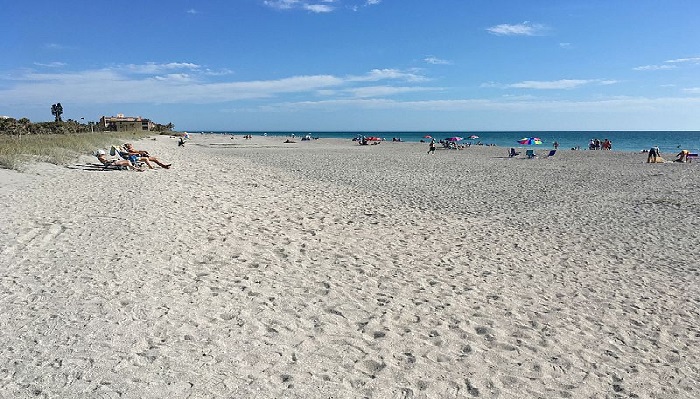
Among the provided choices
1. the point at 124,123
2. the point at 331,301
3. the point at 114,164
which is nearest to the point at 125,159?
the point at 114,164

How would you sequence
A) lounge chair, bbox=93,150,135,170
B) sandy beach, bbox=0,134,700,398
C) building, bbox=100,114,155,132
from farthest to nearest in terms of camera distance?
1. building, bbox=100,114,155,132
2. lounge chair, bbox=93,150,135,170
3. sandy beach, bbox=0,134,700,398

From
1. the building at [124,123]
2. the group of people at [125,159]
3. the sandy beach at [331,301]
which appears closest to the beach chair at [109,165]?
the group of people at [125,159]

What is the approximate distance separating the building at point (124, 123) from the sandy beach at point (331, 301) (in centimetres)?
5608

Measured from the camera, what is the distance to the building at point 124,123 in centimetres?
6134

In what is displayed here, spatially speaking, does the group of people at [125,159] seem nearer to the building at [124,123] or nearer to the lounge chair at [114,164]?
the lounge chair at [114,164]

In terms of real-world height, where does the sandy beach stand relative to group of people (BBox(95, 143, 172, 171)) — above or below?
below

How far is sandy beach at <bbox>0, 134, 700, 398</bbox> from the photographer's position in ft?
11.8

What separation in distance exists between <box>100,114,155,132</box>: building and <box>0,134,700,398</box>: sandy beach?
184 ft

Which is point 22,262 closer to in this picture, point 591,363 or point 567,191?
point 591,363

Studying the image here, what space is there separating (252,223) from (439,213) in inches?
177

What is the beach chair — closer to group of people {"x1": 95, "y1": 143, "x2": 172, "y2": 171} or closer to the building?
group of people {"x1": 95, "y1": 143, "x2": 172, "y2": 171}

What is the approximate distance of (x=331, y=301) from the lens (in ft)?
17.0

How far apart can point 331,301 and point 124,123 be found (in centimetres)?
6853

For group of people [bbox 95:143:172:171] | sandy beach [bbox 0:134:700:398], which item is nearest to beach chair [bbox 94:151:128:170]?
group of people [bbox 95:143:172:171]
